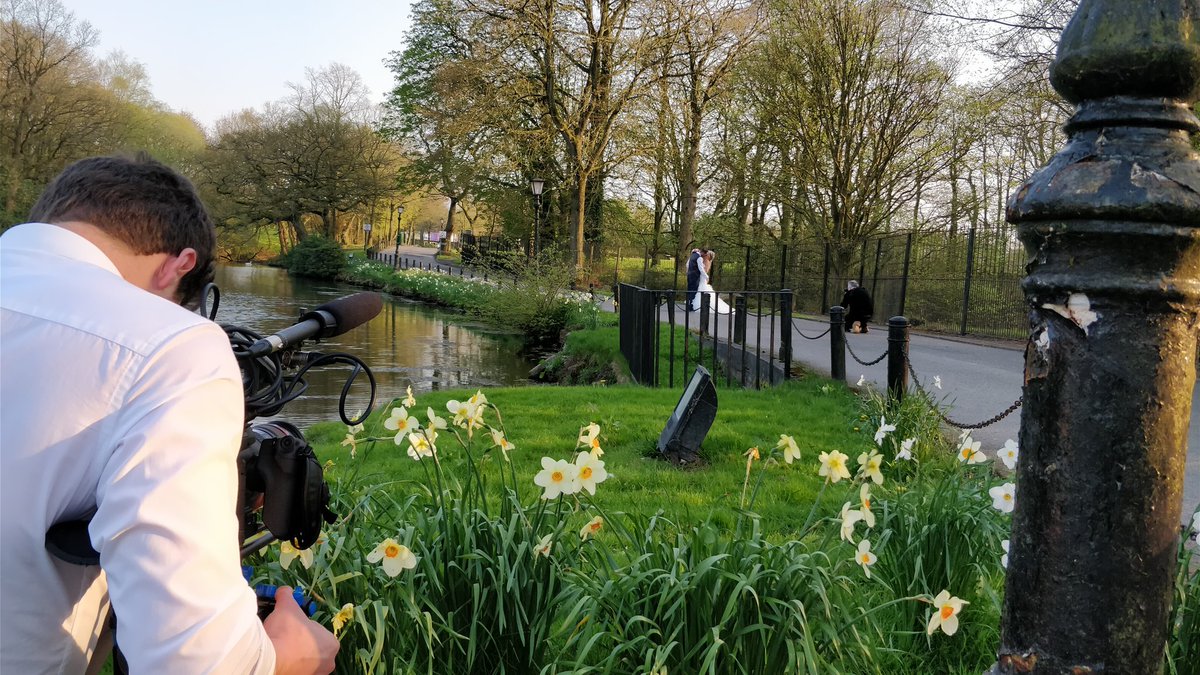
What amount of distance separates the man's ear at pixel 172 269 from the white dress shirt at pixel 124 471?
278 mm

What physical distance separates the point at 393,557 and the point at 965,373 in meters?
10.2

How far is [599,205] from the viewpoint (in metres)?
33.8

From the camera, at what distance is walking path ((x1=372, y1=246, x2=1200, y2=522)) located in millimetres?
6395

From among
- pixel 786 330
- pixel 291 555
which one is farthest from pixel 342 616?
pixel 786 330

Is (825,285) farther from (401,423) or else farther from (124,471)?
(124,471)

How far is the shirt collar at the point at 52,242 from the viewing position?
4.00 ft

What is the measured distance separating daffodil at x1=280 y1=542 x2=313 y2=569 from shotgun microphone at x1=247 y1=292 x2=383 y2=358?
68 centimetres

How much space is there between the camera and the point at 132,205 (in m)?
1.39

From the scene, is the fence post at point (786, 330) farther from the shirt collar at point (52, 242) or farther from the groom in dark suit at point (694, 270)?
the shirt collar at point (52, 242)

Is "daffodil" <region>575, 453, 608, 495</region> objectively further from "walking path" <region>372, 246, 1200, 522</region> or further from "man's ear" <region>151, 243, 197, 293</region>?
"walking path" <region>372, 246, 1200, 522</region>

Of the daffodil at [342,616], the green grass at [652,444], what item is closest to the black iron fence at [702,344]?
the green grass at [652,444]

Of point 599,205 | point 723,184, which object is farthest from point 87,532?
point 599,205

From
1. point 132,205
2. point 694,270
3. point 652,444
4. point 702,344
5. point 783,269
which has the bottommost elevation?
point 652,444

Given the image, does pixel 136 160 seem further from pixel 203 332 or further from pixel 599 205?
pixel 599 205
